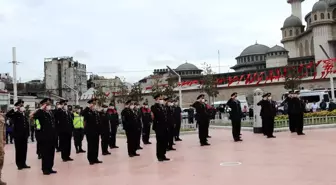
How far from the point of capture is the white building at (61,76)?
72562 mm

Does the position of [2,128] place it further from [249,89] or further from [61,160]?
[249,89]

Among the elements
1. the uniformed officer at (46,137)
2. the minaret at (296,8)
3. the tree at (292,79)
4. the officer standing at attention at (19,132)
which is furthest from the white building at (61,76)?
the uniformed officer at (46,137)

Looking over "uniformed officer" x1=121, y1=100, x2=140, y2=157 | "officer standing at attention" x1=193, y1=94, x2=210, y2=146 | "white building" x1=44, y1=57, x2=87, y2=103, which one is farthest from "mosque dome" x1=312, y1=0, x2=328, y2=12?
"uniformed officer" x1=121, y1=100, x2=140, y2=157

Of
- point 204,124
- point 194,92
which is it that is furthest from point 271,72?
point 204,124

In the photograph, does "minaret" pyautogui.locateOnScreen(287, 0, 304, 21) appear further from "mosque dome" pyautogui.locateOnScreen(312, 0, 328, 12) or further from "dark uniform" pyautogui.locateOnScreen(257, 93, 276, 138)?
"dark uniform" pyautogui.locateOnScreen(257, 93, 276, 138)

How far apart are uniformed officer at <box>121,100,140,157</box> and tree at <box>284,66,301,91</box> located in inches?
1413

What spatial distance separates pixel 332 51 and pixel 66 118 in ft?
191

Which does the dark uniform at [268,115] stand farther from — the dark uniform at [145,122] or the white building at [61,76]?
the white building at [61,76]

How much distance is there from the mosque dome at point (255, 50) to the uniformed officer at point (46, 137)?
70402 millimetres

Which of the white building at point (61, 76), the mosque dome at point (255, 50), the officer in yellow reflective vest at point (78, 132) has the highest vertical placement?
the mosque dome at point (255, 50)

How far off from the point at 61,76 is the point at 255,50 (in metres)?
36.5

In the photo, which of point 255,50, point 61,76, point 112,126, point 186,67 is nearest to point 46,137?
point 112,126

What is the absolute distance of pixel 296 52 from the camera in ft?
246

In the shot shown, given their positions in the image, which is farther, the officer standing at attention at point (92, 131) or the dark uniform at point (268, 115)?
the dark uniform at point (268, 115)
